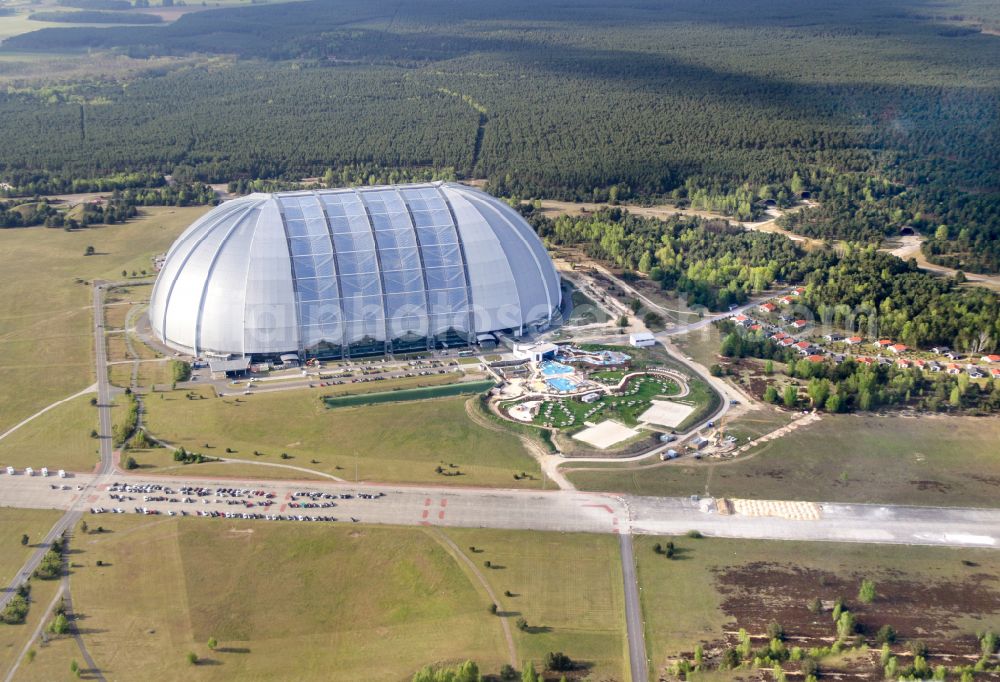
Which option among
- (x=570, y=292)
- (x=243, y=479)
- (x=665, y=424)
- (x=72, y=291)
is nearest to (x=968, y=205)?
(x=570, y=292)

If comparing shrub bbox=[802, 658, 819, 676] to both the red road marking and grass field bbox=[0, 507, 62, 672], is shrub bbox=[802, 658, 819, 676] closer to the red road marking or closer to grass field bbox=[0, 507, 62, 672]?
the red road marking

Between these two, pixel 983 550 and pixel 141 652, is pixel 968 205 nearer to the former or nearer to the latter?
pixel 983 550

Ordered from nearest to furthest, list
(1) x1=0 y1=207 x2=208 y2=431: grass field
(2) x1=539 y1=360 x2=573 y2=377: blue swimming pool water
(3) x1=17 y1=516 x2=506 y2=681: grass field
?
1. (3) x1=17 y1=516 x2=506 y2=681: grass field
2. (1) x1=0 y1=207 x2=208 y2=431: grass field
3. (2) x1=539 y1=360 x2=573 y2=377: blue swimming pool water

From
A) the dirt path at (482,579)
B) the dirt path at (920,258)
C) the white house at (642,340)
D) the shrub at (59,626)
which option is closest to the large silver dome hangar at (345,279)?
the white house at (642,340)

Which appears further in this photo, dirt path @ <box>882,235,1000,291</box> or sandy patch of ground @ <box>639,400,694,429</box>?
dirt path @ <box>882,235,1000,291</box>

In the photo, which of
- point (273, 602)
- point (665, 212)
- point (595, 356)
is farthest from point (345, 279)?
point (665, 212)

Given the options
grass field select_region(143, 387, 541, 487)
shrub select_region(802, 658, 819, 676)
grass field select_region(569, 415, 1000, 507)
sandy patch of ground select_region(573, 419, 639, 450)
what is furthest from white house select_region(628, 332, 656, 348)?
shrub select_region(802, 658, 819, 676)

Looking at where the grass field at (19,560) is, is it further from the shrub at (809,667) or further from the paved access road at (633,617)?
the shrub at (809,667)
